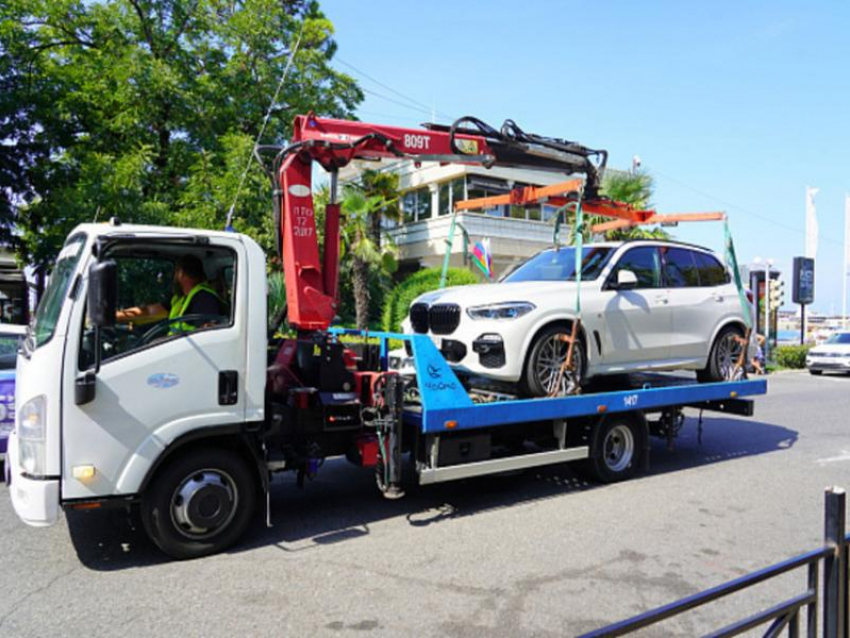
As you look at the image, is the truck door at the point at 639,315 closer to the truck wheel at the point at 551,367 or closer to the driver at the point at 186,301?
the truck wheel at the point at 551,367

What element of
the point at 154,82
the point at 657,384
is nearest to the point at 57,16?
the point at 154,82

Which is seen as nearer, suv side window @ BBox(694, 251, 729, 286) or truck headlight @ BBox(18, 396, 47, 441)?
truck headlight @ BBox(18, 396, 47, 441)

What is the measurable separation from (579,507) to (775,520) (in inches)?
68.3

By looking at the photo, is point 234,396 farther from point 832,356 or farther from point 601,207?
point 832,356

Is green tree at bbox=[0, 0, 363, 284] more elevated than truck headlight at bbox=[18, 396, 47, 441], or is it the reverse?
green tree at bbox=[0, 0, 363, 284]

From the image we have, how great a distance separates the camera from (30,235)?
17609 millimetres

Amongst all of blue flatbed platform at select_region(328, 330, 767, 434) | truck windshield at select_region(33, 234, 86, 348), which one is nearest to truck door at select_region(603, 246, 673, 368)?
blue flatbed platform at select_region(328, 330, 767, 434)

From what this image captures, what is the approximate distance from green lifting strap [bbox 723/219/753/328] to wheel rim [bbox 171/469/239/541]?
251 inches

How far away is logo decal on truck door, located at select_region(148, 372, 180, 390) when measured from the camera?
4.61m

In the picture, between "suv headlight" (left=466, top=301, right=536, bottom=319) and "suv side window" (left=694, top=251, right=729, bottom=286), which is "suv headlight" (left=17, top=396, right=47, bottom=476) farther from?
"suv side window" (left=694, top=251, right=729, bottom=286)

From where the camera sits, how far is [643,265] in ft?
25.4

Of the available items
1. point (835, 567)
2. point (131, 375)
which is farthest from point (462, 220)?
point (835, 567)

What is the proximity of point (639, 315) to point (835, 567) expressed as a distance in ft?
17.1

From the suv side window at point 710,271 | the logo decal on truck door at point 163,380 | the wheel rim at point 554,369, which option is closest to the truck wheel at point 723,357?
the suv side window at point 710,271
